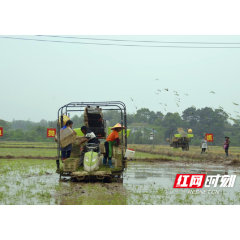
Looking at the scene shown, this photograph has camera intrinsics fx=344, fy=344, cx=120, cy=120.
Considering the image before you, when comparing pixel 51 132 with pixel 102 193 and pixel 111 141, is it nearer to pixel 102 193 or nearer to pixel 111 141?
pixel 111 141

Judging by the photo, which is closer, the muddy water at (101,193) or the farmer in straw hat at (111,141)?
the muddy water at (101,193)

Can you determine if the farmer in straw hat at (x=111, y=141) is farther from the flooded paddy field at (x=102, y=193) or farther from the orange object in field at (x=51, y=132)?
the orange object in field at (x=51, y=132)

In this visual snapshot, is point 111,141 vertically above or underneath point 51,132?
above

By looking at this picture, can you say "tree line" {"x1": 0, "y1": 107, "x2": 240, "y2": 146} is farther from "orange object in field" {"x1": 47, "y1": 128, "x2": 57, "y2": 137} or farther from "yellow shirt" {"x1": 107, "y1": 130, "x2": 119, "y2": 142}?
"yellow shirt" {"x1": 107, "y1": 130, "x2": 119, "y2": 142}

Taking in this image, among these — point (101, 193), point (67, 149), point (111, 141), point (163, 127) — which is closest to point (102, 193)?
point (101, 193)

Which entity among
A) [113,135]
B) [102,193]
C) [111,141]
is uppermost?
[113,135]

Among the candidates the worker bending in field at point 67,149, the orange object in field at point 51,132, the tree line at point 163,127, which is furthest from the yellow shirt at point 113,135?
the tree line at point 163,127

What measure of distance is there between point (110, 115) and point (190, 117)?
22.5 meters

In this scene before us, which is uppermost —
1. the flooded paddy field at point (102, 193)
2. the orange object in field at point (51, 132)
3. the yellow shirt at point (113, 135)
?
the yellow shirt at point (113, 135)

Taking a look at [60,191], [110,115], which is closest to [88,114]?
[60,191]

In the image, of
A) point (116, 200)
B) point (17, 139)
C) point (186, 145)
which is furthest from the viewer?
point (17, 139)

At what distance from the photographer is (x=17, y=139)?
66688 mm

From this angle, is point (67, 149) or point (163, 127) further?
point (163, 127)

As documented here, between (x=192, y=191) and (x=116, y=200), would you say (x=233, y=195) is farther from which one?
(x=116, y=200)
